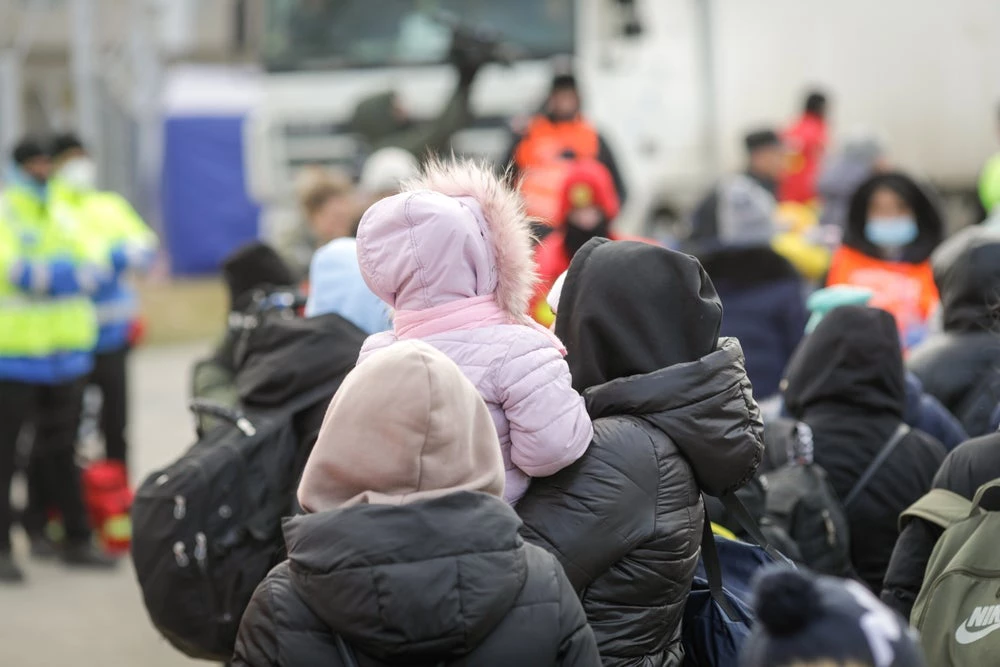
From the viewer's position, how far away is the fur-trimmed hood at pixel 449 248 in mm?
3271

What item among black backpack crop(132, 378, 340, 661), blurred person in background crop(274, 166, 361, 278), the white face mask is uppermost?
the white face mask

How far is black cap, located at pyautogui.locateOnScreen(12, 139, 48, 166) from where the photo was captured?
7922 mm

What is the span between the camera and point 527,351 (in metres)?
3.18

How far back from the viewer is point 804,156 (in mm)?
14086

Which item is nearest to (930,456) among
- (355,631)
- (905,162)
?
(355,631)

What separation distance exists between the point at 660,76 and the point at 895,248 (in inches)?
263

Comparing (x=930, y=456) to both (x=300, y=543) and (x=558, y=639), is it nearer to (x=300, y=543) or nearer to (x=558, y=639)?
(x=558, y=639)

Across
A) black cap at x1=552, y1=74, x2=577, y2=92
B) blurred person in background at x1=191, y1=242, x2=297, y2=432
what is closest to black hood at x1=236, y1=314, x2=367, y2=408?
blurred person in background at x1=191, y1=242, x2=297, y2=432

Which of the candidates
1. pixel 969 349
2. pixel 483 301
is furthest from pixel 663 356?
pixel 969 349

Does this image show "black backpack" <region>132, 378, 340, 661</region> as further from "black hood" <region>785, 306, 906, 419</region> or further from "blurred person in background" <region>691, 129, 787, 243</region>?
"blurred person in background" <region>691, 129, 787, 243</region>

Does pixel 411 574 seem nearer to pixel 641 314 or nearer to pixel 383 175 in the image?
pixel 641 314

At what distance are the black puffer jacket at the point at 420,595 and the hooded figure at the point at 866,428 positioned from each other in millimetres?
1903

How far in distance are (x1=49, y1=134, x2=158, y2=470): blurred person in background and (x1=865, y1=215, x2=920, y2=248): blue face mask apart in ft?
13.2

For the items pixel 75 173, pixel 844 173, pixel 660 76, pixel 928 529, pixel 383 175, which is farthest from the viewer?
pixel 660 76
